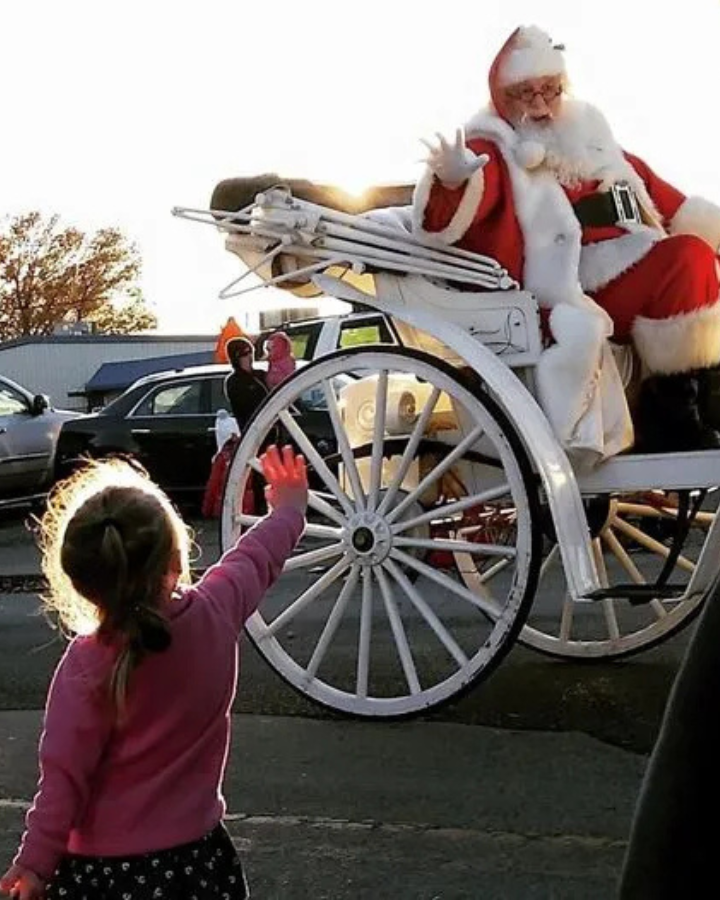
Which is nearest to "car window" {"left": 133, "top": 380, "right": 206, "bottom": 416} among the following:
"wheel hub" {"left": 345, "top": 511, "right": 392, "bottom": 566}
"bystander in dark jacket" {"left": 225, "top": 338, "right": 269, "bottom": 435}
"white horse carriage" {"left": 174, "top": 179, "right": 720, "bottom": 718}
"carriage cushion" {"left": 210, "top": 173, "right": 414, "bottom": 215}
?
"bystander in dark jacket" {"left": 225, "top": 338, "right": 269, "bottom": 435}

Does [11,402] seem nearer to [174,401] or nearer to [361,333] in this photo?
[174,401]

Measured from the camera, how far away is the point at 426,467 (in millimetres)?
6098

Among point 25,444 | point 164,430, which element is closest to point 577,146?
point 164,430

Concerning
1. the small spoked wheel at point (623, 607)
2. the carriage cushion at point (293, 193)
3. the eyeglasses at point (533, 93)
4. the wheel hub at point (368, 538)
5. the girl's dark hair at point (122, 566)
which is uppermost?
the eyeglasses at point (533, 93)

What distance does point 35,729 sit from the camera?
6.00 meters

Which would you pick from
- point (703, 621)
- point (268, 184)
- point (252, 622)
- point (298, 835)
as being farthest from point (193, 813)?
point (268, 184)

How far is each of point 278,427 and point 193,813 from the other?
128 inches

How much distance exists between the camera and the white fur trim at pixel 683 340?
575 centimetres

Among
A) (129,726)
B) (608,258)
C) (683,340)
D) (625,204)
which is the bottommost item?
(129,726)

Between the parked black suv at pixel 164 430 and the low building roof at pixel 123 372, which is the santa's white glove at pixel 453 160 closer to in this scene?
the parked black suv at pixel 164 430

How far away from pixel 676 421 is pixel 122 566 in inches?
133

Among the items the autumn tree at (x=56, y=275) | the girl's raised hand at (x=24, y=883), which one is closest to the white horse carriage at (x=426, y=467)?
the girl's raised hand at (x=24, y=883)

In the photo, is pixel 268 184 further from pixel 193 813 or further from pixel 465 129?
pixel 193 813

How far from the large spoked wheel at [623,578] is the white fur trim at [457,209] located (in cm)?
112
